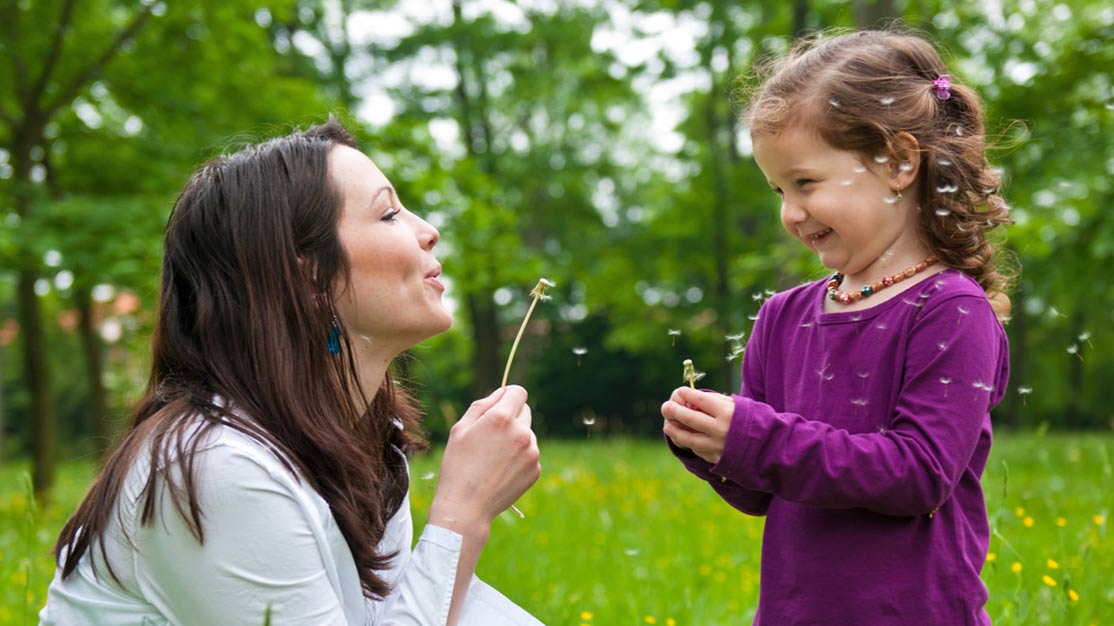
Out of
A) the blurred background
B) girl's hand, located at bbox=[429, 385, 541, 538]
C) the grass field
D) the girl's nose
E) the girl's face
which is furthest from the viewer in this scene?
the blurred background

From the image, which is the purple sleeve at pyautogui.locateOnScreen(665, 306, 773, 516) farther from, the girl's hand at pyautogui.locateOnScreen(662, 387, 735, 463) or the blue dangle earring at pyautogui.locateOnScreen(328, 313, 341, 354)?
the blue dangle earring at pyautogui.locateOnScreen(328, 313, 341, 354)

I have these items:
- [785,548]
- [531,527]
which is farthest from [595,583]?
[785,548]

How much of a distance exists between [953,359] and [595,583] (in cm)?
235

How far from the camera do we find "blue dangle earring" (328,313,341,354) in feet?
6.20

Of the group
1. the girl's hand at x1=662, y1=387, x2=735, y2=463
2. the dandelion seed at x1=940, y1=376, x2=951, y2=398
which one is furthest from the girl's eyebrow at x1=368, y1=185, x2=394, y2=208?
the dandelion seed at x1=940, y1=376, x2=951, y2=398

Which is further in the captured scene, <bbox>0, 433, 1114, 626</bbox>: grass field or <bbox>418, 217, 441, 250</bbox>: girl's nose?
<bbox>0, 433, 1114, 626</bbox>: grass field

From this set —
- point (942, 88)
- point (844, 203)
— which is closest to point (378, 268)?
point (844, 203)

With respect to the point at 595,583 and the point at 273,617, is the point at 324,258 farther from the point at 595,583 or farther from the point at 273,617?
the point at 595,583

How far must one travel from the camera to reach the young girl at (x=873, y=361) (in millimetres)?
1497

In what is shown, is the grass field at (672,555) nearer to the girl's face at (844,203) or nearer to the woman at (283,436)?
the woman at (283,436)

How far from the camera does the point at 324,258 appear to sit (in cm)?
188

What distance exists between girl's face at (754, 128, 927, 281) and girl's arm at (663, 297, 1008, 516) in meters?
0.17

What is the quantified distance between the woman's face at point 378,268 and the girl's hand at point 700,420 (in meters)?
0.58

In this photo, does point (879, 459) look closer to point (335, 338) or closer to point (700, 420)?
point (700, 420)
